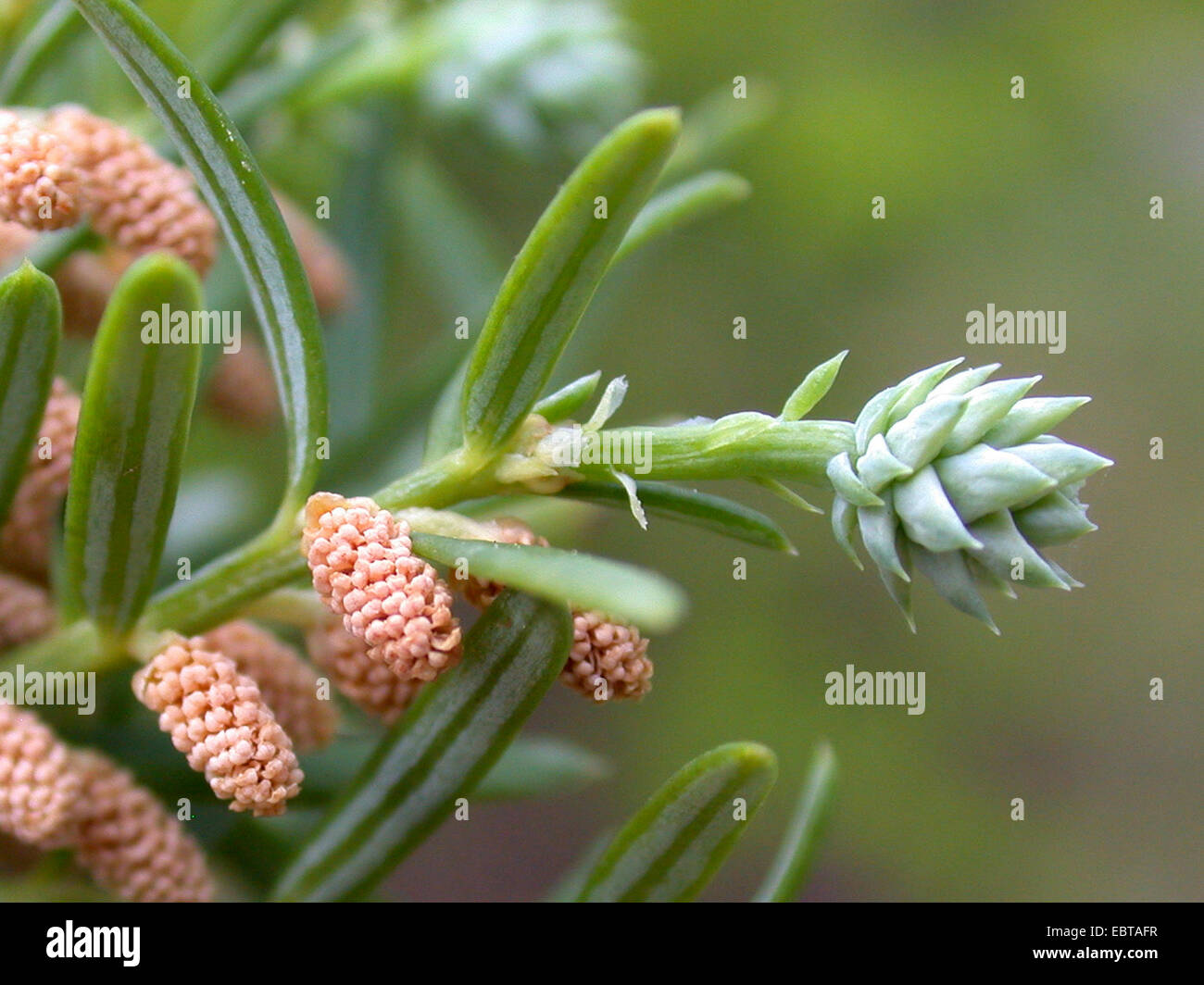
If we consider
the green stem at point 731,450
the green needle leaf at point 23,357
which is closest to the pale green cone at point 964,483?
the green stem at point 731,450

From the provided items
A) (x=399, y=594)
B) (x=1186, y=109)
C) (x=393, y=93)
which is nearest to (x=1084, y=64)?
(x=1186, y=109)

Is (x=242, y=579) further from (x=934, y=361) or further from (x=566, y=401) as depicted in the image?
(x=934, y=361)

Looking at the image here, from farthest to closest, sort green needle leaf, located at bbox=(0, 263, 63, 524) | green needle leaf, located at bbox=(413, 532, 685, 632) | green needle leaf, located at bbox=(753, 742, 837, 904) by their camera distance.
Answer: green needle leaf, located at bbox=(753, 742, 837, 904)
green needle leaf, located at bbox=(0, 263, 63, 524)
green needle leaf, located at bbox=(413, 532, 685, 632)

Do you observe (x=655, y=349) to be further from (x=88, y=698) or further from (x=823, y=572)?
(x=88, y=698)

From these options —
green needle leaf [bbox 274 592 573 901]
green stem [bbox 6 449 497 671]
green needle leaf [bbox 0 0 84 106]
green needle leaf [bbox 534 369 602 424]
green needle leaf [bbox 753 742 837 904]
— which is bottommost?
green needle leaf [bbox 753 742 837 904]

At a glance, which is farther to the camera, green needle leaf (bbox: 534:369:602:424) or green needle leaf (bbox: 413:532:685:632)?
green needle leaf (bbox: 534:369:602:424)
